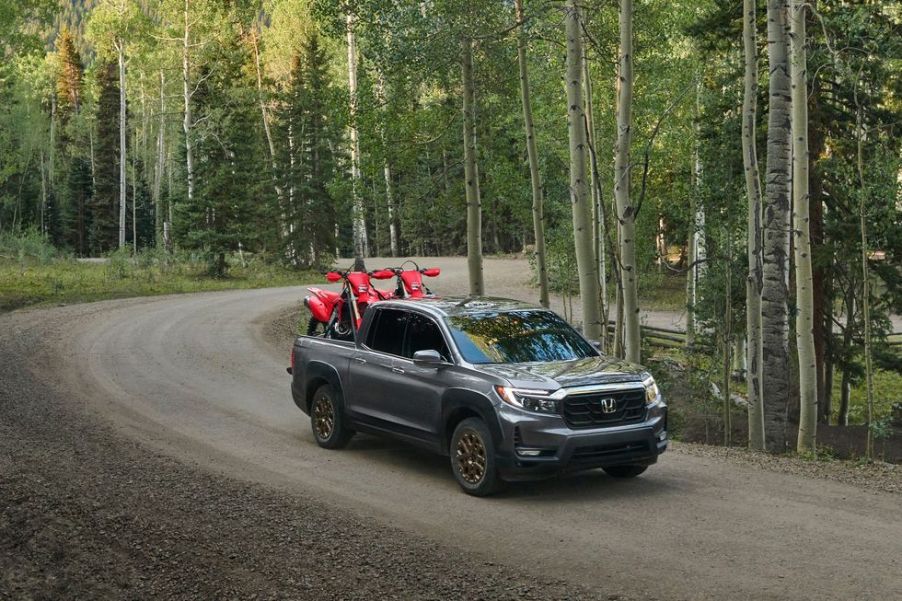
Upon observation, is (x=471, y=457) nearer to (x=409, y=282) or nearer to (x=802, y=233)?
(x=409, y=282)

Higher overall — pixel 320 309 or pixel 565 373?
pixel 320 309

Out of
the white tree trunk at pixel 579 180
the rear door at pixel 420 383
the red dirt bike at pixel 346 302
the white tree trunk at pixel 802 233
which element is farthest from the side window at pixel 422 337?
the white tree trunk at pixel 802 233

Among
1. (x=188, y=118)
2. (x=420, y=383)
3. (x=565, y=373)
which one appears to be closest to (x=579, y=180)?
(x=420, y=383)

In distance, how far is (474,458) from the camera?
9461 millimetres

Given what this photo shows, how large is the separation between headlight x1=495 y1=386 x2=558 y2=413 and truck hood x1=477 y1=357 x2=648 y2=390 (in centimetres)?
6

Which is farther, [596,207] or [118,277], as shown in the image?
[118,277]

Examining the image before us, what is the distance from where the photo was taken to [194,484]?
9.78 m

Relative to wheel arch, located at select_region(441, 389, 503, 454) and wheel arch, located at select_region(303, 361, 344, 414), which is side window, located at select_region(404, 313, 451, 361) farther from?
wheel arch, located at select_region(303, 361, 344, 414)

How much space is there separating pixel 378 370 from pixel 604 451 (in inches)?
113

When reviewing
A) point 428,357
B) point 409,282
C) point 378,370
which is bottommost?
point 378,370

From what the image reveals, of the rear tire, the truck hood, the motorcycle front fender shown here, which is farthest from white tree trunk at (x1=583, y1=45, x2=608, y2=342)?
the truck hood

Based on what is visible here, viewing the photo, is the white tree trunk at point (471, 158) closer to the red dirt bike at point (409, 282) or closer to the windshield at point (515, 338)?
the red dirt bike at point (409, 282)

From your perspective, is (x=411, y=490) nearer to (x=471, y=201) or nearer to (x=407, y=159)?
(x=471, y=201)

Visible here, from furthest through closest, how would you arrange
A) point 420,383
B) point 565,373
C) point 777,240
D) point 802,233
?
point 777,240 < point 802,233 < point 420,383 < point 565,373
